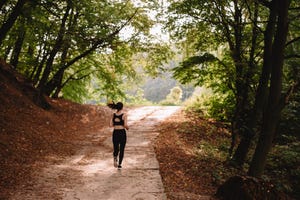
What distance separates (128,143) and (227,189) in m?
5.04

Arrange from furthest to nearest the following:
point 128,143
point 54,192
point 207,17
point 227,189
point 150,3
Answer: point 150,3 < point 128,143 < point 207,17 < point 227,189 < point 54,192

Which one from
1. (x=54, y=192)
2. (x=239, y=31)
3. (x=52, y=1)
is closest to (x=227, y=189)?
(x=54, y=192)

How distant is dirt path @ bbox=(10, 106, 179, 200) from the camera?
630cm

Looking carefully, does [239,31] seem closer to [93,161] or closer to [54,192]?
[93,161]

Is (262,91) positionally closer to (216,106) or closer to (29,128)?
(216,106)

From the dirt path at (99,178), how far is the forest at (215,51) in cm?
270

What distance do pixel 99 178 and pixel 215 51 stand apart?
7.94 m

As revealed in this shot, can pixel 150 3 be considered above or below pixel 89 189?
above

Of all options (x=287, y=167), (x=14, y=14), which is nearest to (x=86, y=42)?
(x=14, y=14)

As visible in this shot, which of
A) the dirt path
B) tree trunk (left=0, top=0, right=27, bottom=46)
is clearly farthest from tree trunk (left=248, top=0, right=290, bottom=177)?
tree trunk (left=0, top=0, right=27, bottom=46)

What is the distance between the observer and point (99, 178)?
24.0 feet

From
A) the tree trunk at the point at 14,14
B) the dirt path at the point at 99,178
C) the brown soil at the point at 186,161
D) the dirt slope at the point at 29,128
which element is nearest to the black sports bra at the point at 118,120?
the dirt path at the point at 99,178

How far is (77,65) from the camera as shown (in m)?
19.7

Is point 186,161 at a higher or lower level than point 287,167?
higher
